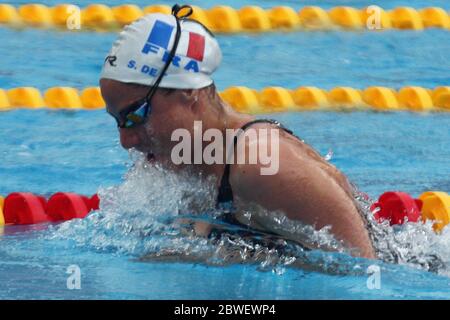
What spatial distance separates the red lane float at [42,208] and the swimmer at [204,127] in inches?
51.5

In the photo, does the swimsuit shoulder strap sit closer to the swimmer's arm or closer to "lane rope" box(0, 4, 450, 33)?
the swimmer's arm

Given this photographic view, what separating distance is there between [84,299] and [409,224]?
157cm

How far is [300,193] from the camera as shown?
2.89 meters

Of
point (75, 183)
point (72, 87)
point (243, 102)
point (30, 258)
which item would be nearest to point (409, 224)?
point (30, 258)

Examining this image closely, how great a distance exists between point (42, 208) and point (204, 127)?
5.33 feet

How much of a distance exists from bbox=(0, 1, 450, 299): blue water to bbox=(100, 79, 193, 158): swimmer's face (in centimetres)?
28

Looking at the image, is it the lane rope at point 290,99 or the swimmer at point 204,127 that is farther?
the lane rope at point 290,99

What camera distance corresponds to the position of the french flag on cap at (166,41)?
3.08 m

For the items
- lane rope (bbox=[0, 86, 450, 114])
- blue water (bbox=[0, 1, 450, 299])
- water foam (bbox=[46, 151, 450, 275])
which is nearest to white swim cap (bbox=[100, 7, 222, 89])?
water foam (bbox=[46, 151, 450, 275])

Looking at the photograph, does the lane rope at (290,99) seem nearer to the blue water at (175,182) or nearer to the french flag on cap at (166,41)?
the blue water at (175,182)

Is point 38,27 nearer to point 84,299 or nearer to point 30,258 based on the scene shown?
point 30,258

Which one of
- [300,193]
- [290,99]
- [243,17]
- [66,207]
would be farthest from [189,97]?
[243,17]

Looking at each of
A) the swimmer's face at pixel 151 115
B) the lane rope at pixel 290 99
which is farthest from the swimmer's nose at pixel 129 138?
the lane rope at pixel 290 99
